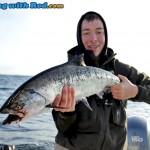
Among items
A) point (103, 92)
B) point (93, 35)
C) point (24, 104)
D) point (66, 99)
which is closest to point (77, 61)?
point (66, 99)

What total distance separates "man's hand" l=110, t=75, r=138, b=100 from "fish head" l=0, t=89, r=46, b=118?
1266 millimetres

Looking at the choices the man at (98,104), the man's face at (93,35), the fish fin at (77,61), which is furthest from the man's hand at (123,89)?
the fish fin at (77,61)

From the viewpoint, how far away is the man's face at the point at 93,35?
484 cm

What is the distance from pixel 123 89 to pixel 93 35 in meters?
0.84

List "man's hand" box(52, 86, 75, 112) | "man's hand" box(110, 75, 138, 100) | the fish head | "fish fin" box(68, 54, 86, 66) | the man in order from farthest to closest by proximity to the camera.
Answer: "man's hand" box(110, 75, 138, 100), the man, "fish fin" box(68, 54, 86, 66), "man's hand" box(52, 86, 75, 112), the fish head

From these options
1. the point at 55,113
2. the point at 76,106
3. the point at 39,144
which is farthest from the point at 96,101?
the point at 39,144

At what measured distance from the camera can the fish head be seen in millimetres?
3602

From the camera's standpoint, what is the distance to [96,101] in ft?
15.3

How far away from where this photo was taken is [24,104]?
11.9 ft

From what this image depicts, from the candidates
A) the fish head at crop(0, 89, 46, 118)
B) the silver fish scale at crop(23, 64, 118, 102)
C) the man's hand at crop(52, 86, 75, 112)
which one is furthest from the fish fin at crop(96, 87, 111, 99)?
the fish head at crop(0, 89, 46, 118)

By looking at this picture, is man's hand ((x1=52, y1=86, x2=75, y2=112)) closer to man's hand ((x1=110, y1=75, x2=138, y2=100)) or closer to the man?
the man

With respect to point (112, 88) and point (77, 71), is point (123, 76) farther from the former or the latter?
point (77, 71)

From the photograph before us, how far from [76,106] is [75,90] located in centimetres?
54

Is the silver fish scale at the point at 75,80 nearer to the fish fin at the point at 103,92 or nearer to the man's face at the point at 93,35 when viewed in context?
the fish fin at the point at 103,92
